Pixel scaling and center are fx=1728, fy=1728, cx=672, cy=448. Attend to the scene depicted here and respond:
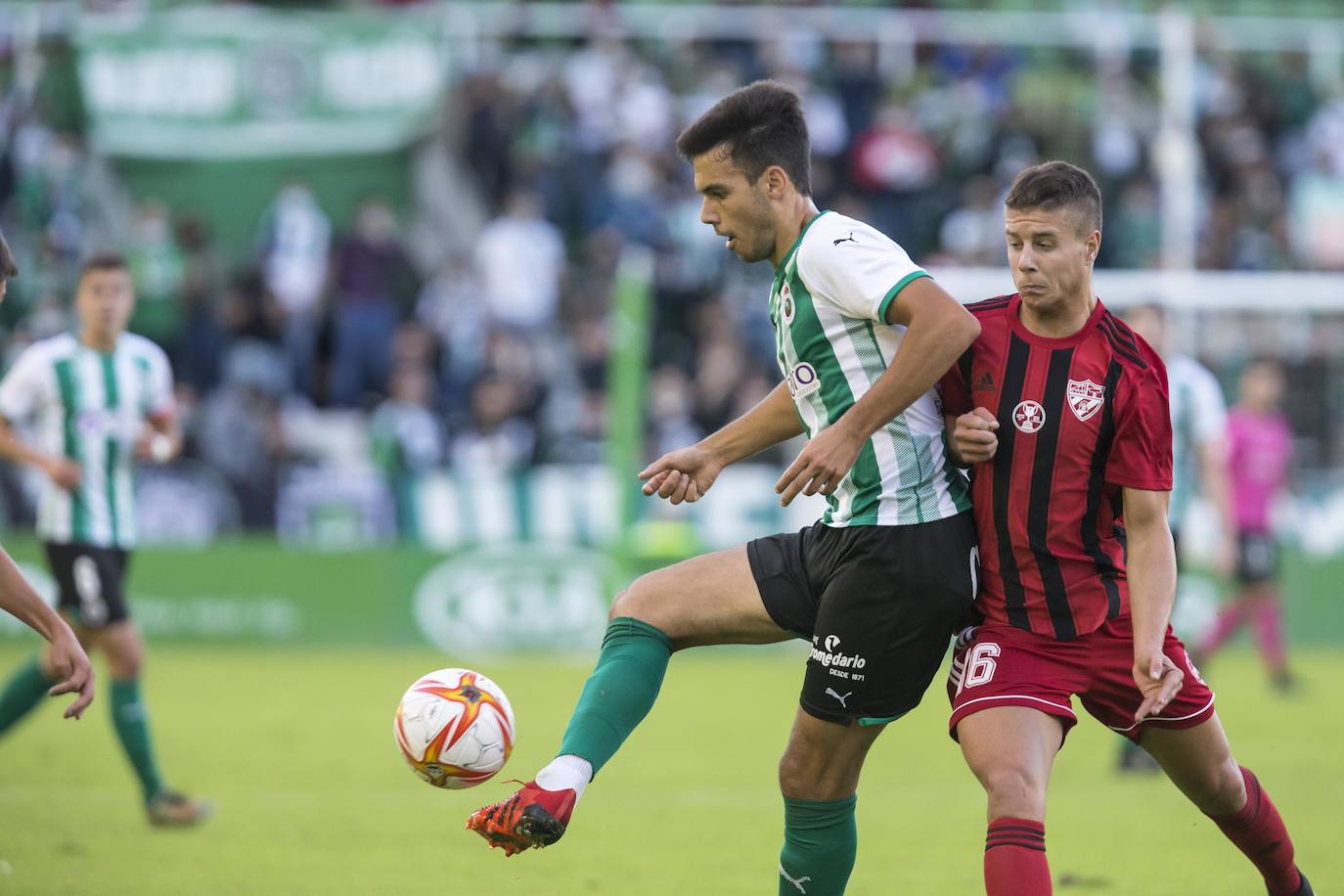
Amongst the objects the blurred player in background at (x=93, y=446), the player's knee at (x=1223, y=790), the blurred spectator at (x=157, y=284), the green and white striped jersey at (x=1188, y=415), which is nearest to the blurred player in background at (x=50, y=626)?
the blurred player in background at (x=93, y=446)

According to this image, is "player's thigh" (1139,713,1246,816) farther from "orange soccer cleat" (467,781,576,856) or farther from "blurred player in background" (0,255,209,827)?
"blurred player in background" (0,255,209,827)

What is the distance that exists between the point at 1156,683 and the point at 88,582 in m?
5.22

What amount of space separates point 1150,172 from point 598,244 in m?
5.99

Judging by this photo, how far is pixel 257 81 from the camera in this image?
1708 cm

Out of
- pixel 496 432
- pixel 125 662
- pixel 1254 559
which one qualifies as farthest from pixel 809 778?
pixel 496 432

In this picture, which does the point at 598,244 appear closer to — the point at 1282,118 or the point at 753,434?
the point at 1282,118

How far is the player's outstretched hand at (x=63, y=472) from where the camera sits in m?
7.75

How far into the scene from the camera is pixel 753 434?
519 cm

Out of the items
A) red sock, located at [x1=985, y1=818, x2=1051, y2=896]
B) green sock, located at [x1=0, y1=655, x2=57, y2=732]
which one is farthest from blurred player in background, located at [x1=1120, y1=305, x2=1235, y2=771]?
green sock, located at [x1=0, y1=655, x2=57, y2=732]

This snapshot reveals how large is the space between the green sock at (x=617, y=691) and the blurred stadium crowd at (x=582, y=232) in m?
10.7

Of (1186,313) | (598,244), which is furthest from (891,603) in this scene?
(598,244)

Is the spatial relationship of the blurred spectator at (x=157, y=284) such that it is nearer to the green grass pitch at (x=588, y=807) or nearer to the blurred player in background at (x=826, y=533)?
the green grass pitch at (x=588, y=807)

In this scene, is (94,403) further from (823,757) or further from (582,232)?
(582,232)

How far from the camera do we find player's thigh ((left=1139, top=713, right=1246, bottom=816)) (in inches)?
187
